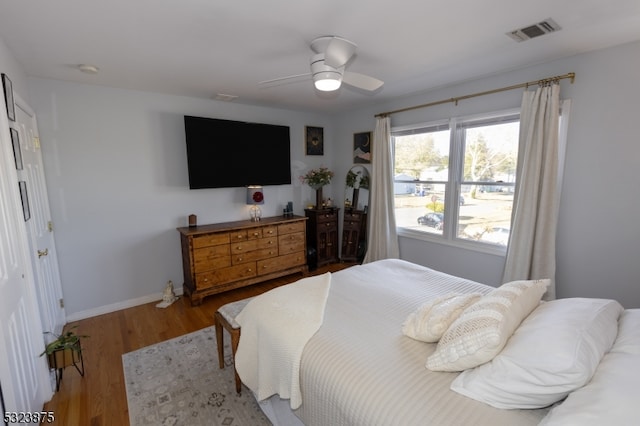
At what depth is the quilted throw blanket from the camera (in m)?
1.46

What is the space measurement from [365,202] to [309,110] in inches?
63.8

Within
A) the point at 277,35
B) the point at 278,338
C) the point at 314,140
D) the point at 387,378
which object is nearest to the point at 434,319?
the point at 387,378

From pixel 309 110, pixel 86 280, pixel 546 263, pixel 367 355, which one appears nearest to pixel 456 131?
pixel 546 263

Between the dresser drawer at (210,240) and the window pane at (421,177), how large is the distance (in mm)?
2272

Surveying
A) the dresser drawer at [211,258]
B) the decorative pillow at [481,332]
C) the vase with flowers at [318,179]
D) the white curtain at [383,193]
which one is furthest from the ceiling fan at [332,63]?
the vase with flowers at [318,179]

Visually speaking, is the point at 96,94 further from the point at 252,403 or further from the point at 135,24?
the point at 252,403

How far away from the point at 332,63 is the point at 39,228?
2.67 meters

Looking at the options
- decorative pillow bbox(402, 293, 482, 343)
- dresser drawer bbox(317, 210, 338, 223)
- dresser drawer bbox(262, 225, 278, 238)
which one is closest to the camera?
Answer: decorative pillow bbox(402, 293, 482, 343)

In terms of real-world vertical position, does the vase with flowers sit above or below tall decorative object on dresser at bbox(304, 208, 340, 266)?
above

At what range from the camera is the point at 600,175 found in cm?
238

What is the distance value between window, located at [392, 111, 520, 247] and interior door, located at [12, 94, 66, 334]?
369cm

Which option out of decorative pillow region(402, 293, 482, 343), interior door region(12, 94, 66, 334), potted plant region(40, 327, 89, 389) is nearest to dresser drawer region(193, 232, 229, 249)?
interior door region(12, 94, 66, 334)

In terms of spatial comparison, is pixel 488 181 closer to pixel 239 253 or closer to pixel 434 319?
pixel 434 319

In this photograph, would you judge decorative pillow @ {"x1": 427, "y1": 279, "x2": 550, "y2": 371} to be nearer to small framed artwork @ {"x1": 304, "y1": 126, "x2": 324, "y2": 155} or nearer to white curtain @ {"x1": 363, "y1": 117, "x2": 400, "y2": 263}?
white curtain @ {"x1": 363, "y1": 117, "x2": 400, "y2": 263}
